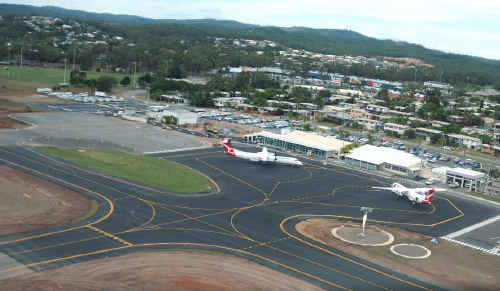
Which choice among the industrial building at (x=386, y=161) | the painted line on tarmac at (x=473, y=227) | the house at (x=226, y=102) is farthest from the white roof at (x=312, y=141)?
the house at (x=226, y=102)

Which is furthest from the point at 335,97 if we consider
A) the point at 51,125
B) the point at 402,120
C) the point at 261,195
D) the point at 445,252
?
the point at 445,252

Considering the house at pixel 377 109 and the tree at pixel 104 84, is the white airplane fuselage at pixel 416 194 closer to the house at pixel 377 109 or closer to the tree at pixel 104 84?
the house at pixel 377 109

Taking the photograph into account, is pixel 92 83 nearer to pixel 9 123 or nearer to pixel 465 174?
pixel 9 123

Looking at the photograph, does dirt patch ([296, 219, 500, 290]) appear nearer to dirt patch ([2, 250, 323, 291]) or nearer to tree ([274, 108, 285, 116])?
dirt patch ([2, 250, 323, 291])

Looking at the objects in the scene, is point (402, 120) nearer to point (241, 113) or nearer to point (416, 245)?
point (241, 113)

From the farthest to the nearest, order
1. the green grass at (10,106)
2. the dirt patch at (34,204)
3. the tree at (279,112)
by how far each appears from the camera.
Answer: the tree at (279,112)
the green grass at (10,106)
the dirt patch at (34,204)
